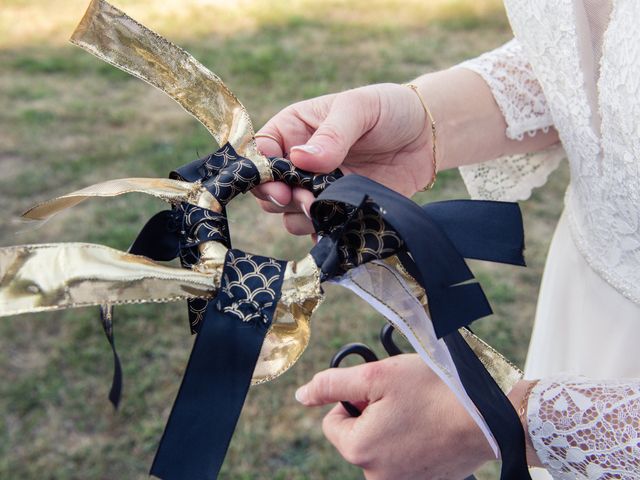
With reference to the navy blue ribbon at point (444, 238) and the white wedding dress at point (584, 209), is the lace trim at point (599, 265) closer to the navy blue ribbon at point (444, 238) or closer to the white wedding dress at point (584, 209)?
the white wedding dress at point (584, 209)

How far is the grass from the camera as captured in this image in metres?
1.83

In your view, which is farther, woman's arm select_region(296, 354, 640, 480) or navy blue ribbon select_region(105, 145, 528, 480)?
woman's arm select_region(296, 354, 640, 480)

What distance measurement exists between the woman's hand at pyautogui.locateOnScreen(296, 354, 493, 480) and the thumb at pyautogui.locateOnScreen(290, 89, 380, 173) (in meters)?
0.25

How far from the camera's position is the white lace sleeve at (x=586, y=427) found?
73 cm

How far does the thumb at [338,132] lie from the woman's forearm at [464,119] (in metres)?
0.14

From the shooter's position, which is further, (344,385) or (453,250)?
(344,385)

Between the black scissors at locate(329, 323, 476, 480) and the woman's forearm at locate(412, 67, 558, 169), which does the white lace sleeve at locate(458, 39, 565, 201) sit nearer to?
the woman's forearm at locate(412, 67, 558, 169)

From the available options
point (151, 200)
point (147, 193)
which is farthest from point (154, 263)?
point (151, 200)

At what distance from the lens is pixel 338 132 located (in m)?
0.85

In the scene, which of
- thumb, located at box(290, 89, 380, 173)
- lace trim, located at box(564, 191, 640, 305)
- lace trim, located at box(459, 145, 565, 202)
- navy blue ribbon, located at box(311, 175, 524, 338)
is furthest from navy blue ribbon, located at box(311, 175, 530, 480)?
lace trim, located at box(459, 145, 565, 202)

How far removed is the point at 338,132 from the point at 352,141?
3cm

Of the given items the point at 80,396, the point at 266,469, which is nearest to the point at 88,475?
the point at 80,396

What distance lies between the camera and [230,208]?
8.96 feet

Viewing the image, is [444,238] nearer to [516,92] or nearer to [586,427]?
[586,427]
